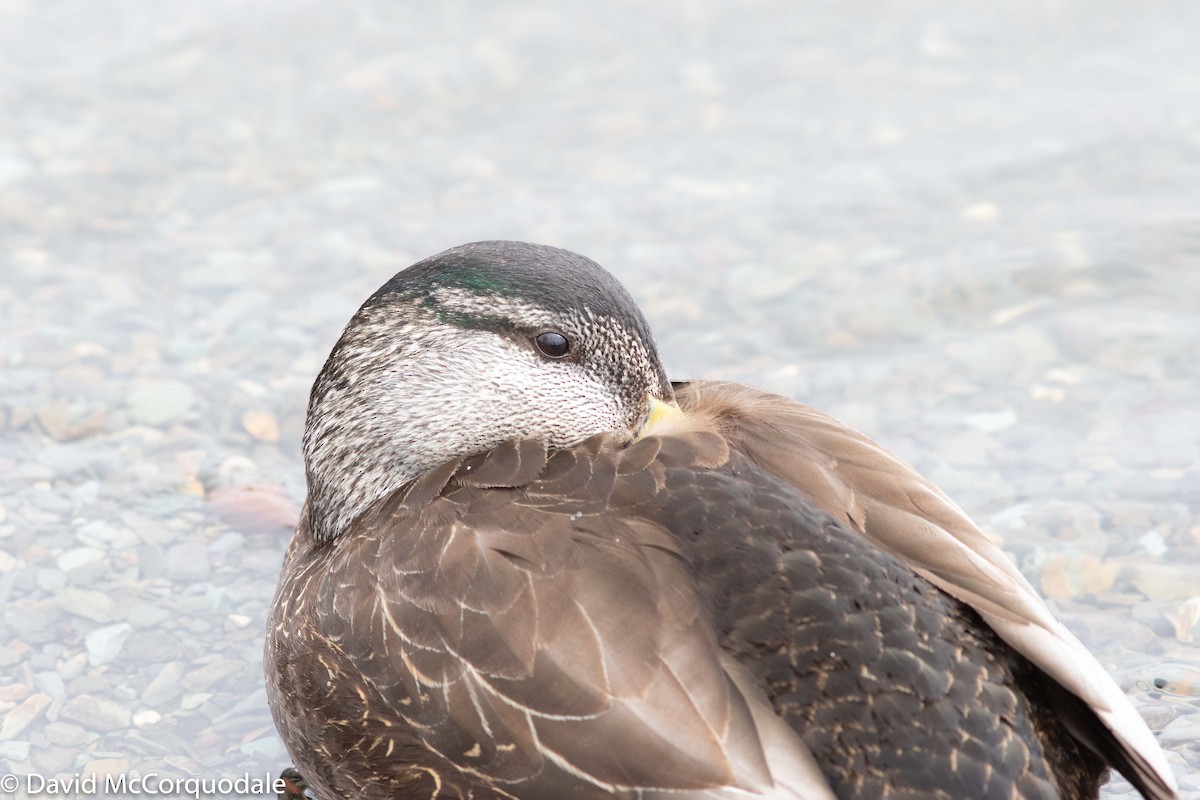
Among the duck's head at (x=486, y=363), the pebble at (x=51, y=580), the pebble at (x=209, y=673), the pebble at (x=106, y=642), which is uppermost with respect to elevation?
the duck's head at (x=486, y=363)

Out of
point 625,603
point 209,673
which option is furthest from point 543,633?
point 209,673

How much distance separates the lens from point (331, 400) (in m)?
4.58

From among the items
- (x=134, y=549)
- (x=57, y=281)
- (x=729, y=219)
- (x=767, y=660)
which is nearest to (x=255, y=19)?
(x=57, y=281)

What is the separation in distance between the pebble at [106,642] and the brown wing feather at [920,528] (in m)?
2.25

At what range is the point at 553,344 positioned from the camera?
4.34 meters

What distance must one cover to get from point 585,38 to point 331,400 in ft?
16.9

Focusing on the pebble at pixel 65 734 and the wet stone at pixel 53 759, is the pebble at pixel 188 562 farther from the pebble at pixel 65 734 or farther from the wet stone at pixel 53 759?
the wet stone at pixel 53 759

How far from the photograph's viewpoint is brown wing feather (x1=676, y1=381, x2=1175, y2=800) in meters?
3.59

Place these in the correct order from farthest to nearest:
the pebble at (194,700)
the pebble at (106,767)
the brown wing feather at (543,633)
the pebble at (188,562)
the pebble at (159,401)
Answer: the pebble at (159,401) < the pebble at (188,562) < the pebble at (194,700) < the pebble at (106,767) < the brown wing feather at (543,633)

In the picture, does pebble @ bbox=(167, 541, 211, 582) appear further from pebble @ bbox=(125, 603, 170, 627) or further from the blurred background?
pebble @ bbox=(125, 603, 170, 627)

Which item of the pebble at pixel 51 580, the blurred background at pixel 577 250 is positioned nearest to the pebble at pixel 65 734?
the blurred background at pixel 577 250

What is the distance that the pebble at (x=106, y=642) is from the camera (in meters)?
5.15

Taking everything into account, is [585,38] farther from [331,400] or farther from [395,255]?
[331,400]

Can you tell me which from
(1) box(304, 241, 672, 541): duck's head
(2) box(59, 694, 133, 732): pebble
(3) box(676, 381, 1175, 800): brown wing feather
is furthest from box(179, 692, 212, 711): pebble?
(3) box(676, 381, 1175, 800): brown wing feather
